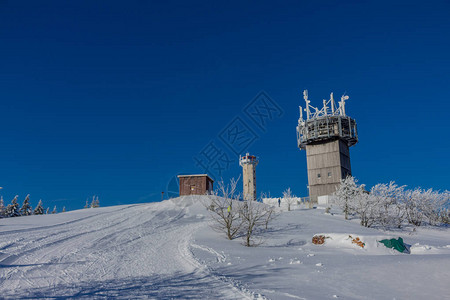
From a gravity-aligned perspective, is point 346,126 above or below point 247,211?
above

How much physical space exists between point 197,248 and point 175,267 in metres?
3.28

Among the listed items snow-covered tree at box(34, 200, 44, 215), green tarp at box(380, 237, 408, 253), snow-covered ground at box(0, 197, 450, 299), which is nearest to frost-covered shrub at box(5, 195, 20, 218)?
snow-covered tree at box(34, 200, 44, 215)

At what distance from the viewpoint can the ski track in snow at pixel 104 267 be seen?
6344 millimetres

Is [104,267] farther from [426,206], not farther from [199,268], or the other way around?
[426,206]

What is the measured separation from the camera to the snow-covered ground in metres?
6.45

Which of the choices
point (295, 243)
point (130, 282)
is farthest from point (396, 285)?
point (295, 243)

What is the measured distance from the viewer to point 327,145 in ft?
139

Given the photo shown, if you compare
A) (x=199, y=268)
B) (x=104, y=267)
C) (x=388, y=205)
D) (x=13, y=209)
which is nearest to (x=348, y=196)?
(x=388, y=205)

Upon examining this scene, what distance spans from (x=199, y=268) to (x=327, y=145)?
123ft

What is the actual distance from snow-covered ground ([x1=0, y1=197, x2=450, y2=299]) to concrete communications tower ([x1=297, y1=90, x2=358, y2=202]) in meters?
27.4

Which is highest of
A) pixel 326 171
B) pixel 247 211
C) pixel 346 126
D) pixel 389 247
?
pixel 346 126

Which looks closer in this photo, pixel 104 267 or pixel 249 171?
pixel 104 267

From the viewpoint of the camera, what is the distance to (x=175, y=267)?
28.8 ft

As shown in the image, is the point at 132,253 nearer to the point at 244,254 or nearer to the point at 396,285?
the point at 244,254
